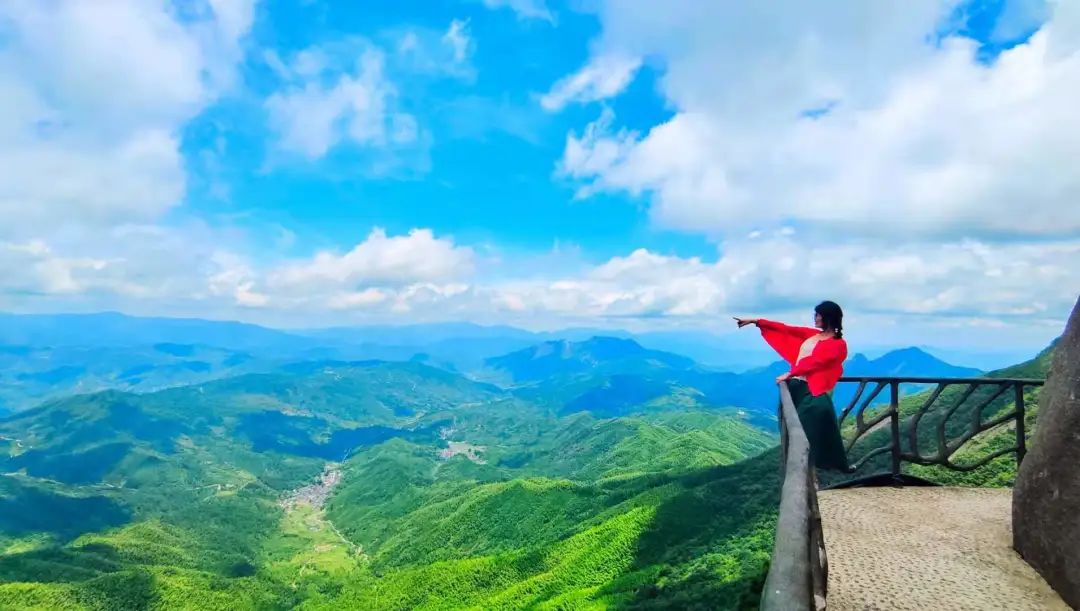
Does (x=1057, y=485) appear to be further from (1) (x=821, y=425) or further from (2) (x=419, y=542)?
(2) (x=419, y=542)

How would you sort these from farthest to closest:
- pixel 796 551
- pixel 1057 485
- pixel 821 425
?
1. pixel 821 425
2. pixel 1057 485
3. pixel 796 551

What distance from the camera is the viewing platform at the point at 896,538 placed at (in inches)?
124

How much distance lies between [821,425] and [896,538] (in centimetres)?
161

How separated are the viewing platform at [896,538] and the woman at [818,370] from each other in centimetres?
43

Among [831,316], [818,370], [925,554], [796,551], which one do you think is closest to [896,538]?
[925,554]

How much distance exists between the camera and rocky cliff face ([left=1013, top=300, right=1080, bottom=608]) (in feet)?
17.4

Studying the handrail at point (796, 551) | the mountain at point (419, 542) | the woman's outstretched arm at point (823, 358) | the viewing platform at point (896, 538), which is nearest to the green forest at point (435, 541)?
the mountain at point (419, 542)

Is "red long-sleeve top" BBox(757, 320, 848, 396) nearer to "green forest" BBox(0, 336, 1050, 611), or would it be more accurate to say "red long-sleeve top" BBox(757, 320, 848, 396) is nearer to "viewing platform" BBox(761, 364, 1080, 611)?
"viewing platform" BBox(761, 364, 1080, 611)

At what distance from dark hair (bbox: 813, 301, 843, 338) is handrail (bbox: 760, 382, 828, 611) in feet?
12.8

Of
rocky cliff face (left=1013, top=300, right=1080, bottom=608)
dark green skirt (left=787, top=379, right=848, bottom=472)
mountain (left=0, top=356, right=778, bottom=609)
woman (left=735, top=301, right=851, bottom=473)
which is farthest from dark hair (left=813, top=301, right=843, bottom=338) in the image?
mountain (left=0, top=356, right=778, bottom=609)

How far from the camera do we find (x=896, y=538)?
6.71 m

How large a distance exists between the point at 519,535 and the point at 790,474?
4778 inches

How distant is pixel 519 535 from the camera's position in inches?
4587

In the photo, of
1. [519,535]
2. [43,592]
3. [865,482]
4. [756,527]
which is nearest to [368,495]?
[519,535]
